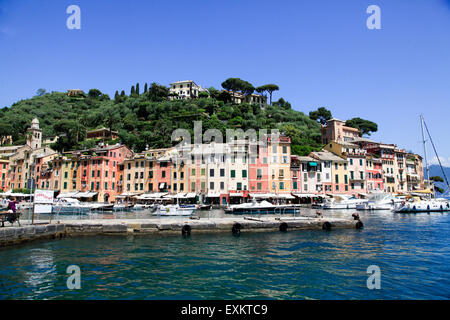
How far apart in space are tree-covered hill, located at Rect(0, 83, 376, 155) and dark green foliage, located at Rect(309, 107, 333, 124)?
142 centimetres

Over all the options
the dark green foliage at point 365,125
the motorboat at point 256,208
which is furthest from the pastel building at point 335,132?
the motorboat at point 256,208

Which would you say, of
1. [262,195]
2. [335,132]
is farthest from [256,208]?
[335,132]

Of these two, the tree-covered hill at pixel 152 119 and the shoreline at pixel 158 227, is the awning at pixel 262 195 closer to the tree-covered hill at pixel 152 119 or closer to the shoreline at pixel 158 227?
the tree-covered hill at pixel 152 119

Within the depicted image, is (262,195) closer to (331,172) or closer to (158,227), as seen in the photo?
(331,172)

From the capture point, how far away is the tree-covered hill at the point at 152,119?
3009 inches

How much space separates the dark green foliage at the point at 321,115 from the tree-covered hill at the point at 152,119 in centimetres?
142

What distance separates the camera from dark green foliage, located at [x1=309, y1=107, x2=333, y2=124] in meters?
112

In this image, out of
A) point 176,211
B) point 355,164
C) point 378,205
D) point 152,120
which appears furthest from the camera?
point 152,120

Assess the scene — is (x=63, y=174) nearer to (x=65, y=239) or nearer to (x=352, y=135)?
(x=65, y=239)

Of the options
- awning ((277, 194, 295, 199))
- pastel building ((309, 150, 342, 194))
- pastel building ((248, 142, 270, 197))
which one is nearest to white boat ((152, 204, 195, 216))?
pastel building ((248, 142, 270, 197))

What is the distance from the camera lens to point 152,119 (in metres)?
91.3

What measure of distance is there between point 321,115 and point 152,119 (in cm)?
6685
